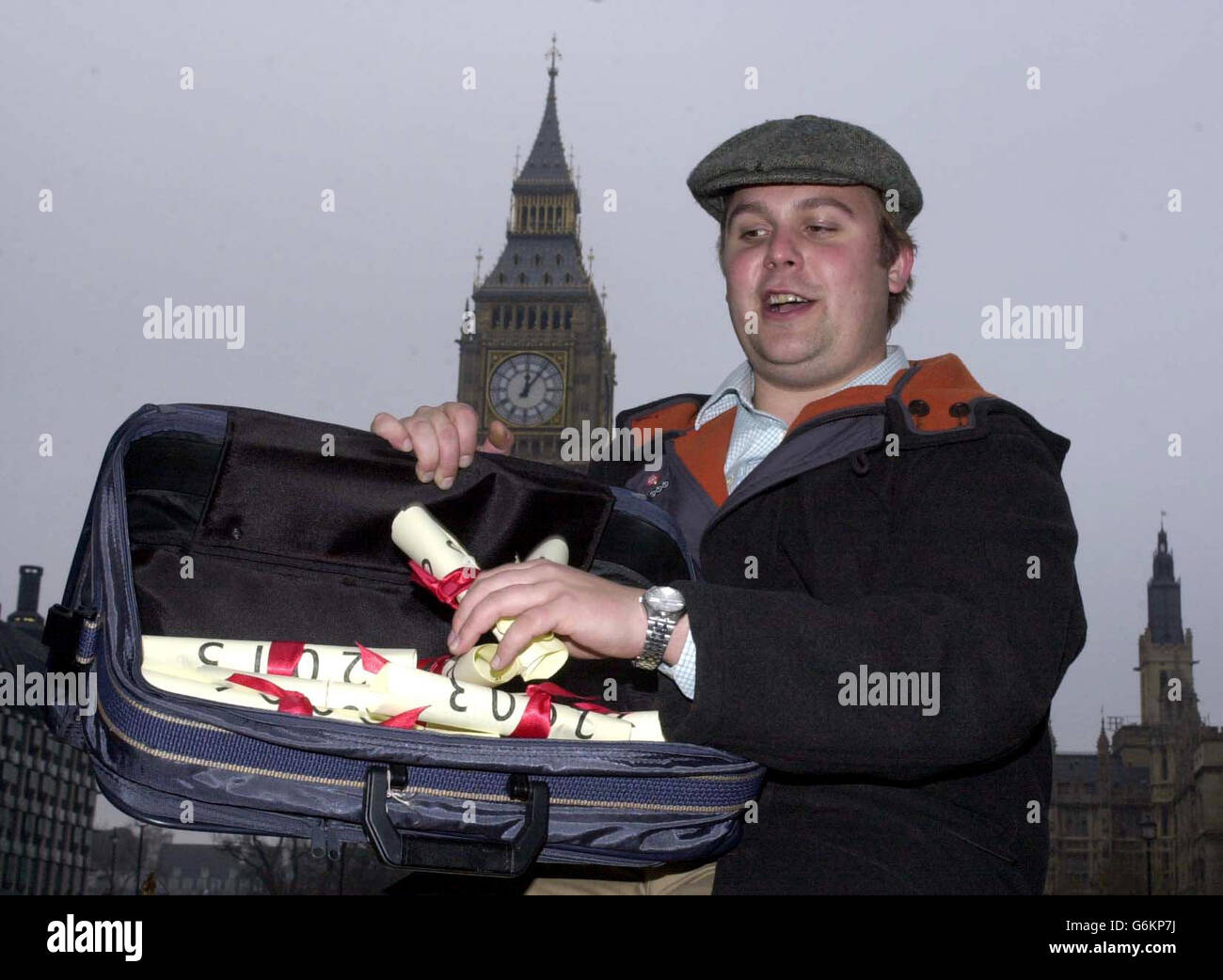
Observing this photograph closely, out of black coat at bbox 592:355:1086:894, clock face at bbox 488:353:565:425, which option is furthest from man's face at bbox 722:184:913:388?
clock face at bbox 488:353:565:425

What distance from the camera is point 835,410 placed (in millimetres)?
2521

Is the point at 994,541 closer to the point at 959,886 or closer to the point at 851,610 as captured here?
the point at 851,610

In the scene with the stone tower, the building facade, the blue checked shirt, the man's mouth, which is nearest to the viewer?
the man's mouth

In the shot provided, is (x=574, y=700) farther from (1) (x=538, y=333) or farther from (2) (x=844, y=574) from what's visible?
(1) (x=538, y=333)

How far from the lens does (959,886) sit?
2238 mm

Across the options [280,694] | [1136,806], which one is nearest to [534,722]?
[280,694]

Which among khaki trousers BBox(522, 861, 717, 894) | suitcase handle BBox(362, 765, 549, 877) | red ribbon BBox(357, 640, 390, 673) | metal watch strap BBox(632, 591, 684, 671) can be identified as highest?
metal watch strap BBox(632, 591, 684, 671)

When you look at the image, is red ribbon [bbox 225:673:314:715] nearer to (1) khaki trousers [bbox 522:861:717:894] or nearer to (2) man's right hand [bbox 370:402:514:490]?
(2) man's right hand [bbox 370:402:514:490]

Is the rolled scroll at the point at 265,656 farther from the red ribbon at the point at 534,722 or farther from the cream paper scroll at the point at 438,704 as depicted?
the red ribbon at the point at 534,722

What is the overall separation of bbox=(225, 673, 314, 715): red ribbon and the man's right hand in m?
0.61

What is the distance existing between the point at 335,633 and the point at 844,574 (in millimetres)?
1108

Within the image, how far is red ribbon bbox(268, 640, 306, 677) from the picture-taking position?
241 centimetres

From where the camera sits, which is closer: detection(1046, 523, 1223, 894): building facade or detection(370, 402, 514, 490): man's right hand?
detection(370, 402, 514, 490): man's right hand
